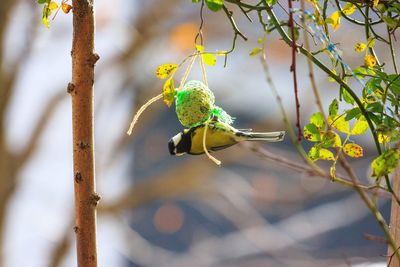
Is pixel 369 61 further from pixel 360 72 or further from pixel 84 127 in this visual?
pixel 84 127

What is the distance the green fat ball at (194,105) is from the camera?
0.67 metres

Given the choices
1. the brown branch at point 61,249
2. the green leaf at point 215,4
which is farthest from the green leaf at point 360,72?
the brown branch at point 61,249

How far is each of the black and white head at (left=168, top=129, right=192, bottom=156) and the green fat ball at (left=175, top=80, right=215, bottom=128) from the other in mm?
27

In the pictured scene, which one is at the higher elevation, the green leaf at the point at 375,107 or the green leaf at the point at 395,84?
the green leaf at the point at 395,84

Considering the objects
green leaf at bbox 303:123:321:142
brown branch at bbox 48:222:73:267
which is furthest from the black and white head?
brown branch at bbox 48:222:73:267

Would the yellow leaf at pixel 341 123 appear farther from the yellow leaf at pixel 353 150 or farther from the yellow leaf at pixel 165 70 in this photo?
the yellow leaf at pixel 165 70

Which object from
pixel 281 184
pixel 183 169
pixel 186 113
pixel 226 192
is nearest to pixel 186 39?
pixel 183 169

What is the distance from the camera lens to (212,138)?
63 cm

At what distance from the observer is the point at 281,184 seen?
13.8 ft

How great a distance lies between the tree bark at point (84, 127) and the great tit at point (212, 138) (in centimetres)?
8

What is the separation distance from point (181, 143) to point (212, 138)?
3 centimetres

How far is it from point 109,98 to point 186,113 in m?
2.75

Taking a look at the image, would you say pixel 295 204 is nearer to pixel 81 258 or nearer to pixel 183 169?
pixel 183 169

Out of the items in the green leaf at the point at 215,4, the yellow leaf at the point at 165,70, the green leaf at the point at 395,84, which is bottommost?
the green leaf at the point at 395,84
